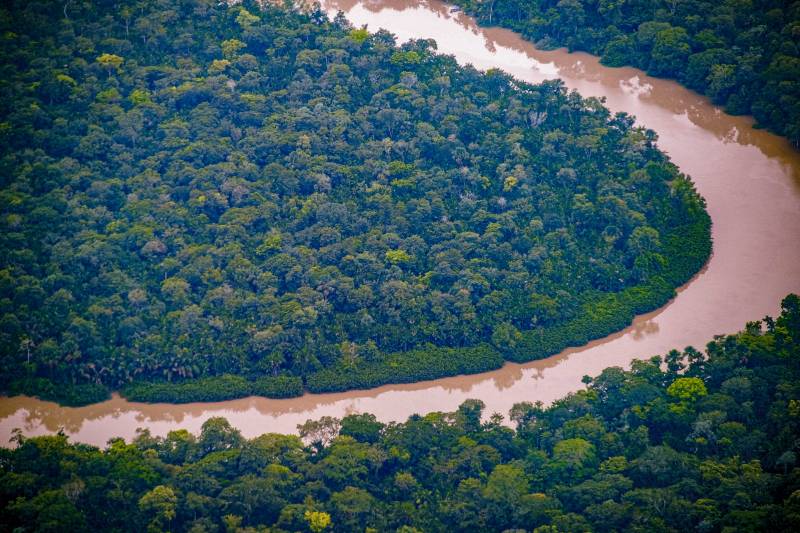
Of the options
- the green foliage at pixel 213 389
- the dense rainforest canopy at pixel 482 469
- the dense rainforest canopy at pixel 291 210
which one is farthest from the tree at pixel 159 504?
the dense rainforest canopy at pixel 291 210

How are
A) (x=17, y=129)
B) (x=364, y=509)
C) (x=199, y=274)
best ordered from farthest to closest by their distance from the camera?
(x=17, y=129) → (x=199, y=274) → (x=364, y=509)

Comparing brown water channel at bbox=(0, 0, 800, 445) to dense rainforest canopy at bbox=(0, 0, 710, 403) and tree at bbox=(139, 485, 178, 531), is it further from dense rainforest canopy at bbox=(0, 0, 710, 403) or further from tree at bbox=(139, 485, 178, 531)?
tree at bbox=(139, 485, 178, 531)

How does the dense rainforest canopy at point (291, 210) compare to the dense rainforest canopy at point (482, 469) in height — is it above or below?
above

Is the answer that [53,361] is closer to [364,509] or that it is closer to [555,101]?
[364,509]

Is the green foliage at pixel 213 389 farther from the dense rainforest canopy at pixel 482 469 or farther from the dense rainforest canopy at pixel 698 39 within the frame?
the dense rainforest canopy at pixel 698 39

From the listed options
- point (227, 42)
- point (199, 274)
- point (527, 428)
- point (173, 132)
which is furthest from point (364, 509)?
point (227, 42)

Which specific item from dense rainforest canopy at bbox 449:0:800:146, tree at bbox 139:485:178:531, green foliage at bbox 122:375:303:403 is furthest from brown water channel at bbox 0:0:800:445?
tree at bbox 139:485:178:531
